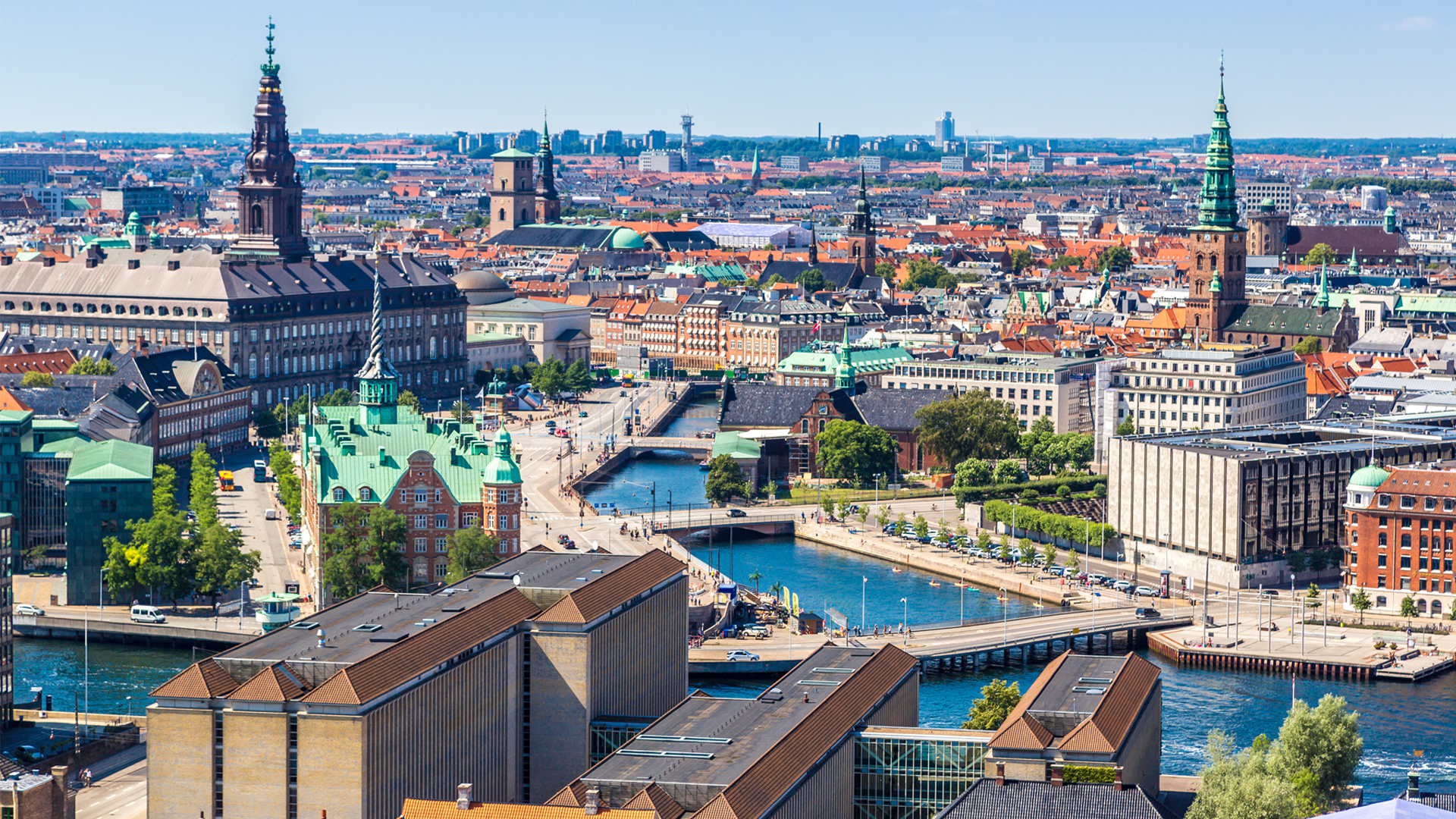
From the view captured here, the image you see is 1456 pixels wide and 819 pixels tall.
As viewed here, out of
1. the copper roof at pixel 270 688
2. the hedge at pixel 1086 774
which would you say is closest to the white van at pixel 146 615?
the copper roof at pixel 270 688

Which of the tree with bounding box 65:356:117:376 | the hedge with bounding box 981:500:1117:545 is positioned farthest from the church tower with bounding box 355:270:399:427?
the tree with bounding box 65:356:117:376

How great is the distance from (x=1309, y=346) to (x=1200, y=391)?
3447cm

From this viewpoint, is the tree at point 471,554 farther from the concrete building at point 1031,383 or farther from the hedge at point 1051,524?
the concrete building at point 1031,383

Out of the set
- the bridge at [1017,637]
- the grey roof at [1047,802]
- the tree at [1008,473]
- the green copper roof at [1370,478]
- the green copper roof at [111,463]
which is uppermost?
the green copper roof at [111,463]

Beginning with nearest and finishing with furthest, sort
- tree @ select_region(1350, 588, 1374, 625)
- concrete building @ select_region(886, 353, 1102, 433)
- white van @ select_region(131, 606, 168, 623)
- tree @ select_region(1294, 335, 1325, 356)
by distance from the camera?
white van @ select_region(131, 606, 168, 623)
tree @ select_region(1350, 588, 1374, 625)
concrete building @ select_region(886, 353, 1102, 433)
tree @ select_region(1294, 335, 1325, 356)

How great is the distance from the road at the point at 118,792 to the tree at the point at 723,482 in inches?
1965

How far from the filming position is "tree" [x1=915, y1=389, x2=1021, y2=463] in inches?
4825

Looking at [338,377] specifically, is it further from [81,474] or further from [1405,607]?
[1405,607]

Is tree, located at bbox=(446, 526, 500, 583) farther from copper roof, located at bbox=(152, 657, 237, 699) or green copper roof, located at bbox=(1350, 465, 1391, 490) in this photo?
green copper roof, located at bbox=(1350, 465, 1391, 490)

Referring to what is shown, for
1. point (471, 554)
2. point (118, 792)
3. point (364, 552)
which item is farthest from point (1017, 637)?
point (118, 792)

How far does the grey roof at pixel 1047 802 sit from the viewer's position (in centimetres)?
5238

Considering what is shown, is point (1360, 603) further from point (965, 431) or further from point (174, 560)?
point (174, 560)

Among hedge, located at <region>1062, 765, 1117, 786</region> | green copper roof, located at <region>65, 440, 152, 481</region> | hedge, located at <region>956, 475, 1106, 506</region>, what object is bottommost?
hedge, located at <region>1062, 765, 1117, 786</region>

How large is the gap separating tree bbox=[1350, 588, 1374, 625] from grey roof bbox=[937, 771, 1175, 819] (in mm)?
36537
